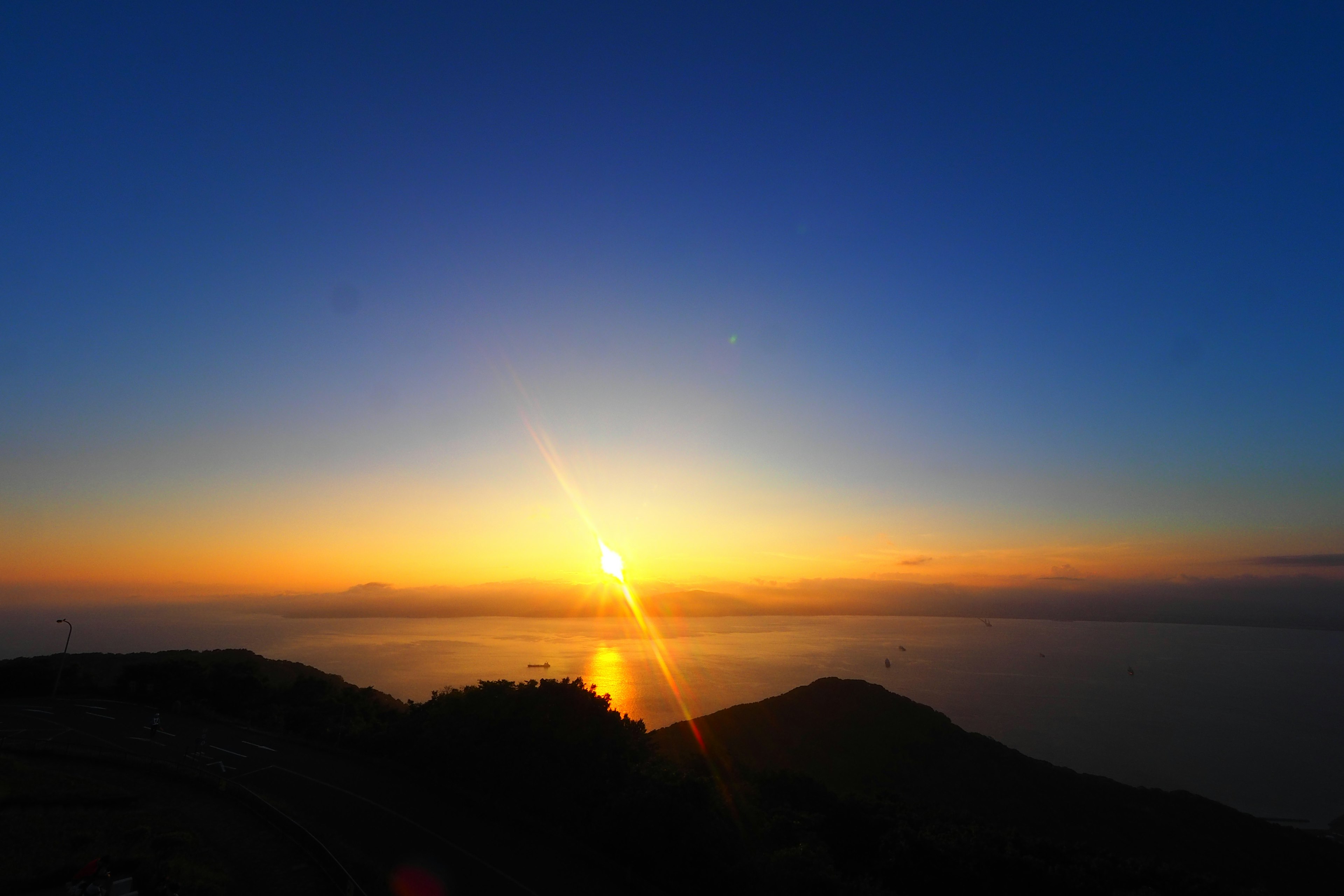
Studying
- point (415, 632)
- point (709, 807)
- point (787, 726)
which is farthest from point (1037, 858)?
point (415, 632)

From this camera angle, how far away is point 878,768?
39.0 meters

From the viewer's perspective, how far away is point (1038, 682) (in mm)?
112000

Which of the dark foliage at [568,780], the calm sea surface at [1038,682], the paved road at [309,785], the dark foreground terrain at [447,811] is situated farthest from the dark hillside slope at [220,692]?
the calm sea surface at [1038,682]

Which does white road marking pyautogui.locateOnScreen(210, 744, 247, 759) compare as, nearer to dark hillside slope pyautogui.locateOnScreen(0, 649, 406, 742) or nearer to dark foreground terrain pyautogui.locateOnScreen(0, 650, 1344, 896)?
dark foreground terrain pyautogui.locateOnScreen(0, 650, 1344, 896)

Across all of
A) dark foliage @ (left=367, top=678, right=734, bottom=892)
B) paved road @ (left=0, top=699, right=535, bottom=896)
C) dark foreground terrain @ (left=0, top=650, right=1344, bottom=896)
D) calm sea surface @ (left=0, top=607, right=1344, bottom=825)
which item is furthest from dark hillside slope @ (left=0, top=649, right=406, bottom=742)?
calm sea surface @ (left=0, top=607, right=1344, bottom=825)

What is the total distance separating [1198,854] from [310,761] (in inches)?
1647

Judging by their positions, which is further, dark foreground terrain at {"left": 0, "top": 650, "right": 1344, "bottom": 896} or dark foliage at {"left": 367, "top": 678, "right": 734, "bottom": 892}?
dark foliage at {"left": 367, "top": 678, "right": 734, "bottom": 892}

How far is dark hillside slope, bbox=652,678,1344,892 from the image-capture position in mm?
29188

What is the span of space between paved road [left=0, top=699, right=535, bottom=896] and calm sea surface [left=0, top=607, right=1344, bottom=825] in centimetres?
5222

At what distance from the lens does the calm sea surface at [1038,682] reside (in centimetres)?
6406

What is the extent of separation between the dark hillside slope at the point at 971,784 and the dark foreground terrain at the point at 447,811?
22.2 inches

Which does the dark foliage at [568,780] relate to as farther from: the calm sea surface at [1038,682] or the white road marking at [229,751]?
the calm sea surface at [1038,682]

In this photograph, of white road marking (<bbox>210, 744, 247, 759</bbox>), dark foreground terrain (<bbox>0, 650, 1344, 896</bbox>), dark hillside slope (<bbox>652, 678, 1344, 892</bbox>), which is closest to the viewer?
dark foreground terrain (<bbox>0, 650, 1344, 896</bbox>)

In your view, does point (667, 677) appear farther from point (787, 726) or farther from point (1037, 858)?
point (1037, 858)
